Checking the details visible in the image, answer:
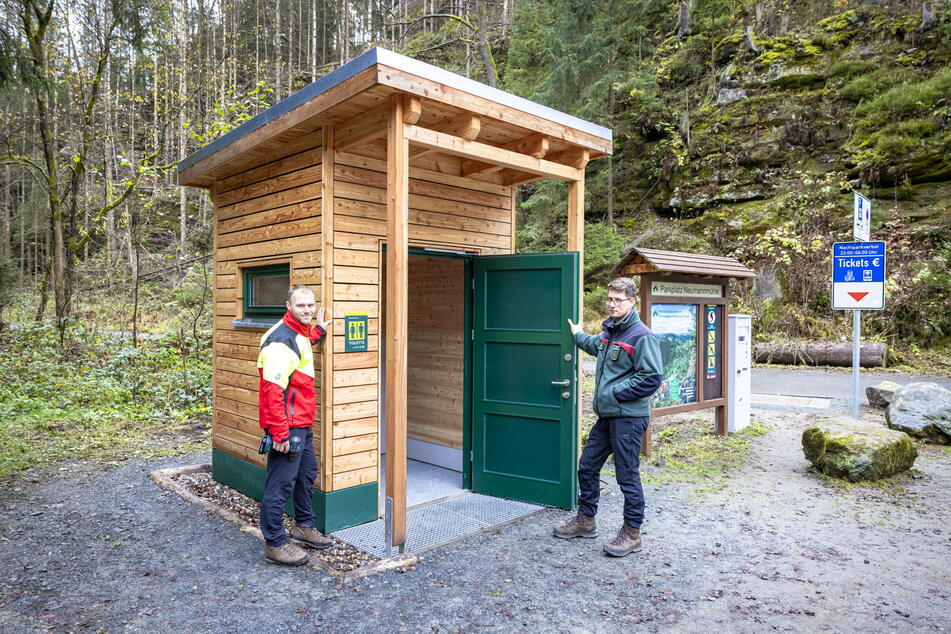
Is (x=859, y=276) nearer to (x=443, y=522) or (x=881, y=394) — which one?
(x=881, y=394)

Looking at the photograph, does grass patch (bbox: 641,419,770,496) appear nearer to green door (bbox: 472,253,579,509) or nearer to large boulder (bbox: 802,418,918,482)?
large boulder (bbox: 802,418,918,482)

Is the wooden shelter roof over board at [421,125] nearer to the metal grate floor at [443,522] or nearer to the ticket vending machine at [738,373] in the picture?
the metal grate floor at [443,522]

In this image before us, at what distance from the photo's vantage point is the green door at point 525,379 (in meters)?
4.62

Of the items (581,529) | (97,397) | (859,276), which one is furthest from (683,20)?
(97,397)

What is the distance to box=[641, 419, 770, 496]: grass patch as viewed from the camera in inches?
217

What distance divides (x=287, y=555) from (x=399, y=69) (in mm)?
3198

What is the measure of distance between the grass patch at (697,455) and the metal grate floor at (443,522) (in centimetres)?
164

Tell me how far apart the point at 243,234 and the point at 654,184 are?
48.7 ft

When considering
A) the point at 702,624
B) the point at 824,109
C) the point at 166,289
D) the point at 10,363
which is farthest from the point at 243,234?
the point at 824,109

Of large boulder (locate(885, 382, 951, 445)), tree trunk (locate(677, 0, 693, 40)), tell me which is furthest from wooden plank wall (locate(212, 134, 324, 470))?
tree trunk (locate(677, 0, 693, 40))

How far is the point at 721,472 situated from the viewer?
5.72m

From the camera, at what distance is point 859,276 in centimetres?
714

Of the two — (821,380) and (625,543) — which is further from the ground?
(821,380)

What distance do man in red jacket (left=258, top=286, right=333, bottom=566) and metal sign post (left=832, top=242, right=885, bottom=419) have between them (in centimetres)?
667
